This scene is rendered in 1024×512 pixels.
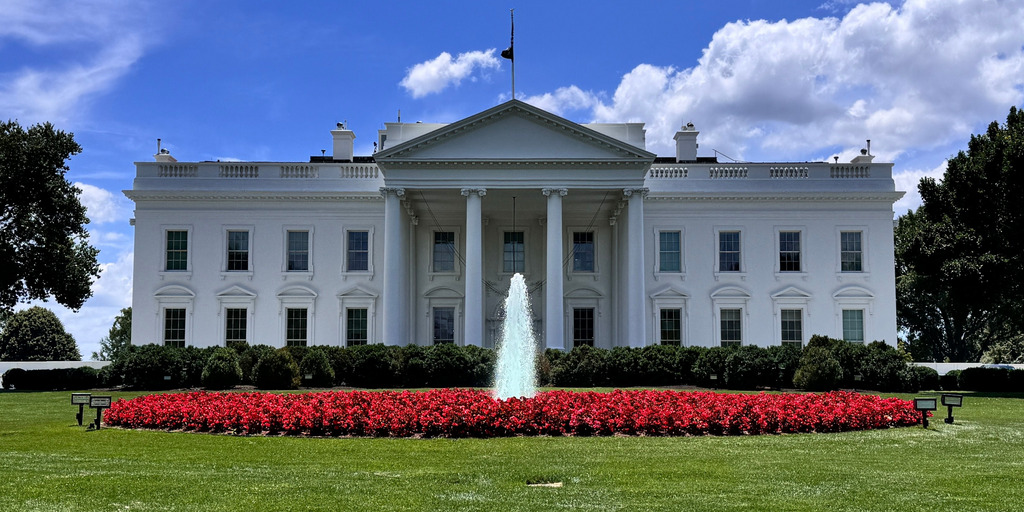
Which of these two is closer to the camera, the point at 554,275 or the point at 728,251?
the point at 554,275

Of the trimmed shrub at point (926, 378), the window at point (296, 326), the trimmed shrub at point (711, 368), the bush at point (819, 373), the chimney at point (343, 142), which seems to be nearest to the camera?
the bush at point (819, 373)

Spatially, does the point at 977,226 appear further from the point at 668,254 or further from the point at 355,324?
the point at 355,324

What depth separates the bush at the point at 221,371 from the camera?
27.7m

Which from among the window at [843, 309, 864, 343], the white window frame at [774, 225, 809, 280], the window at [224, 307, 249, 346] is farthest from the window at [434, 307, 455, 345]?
the window at [843, 309, 864, 343]

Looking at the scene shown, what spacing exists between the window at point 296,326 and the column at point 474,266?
25.0 feet

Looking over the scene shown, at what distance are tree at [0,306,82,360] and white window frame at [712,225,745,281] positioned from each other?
156 ft

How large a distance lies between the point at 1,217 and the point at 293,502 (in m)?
27.9

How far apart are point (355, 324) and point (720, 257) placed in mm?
15425

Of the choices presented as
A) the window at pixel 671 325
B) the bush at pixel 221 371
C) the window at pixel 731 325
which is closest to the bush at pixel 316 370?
the bush at pixel 221 371

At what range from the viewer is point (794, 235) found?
1496 inches

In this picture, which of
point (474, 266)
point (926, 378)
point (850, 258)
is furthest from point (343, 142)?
point (926, 378)

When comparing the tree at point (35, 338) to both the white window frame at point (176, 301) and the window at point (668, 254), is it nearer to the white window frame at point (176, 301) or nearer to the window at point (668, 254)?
the white window frame at point (176, 301)

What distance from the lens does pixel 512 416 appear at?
616 inches

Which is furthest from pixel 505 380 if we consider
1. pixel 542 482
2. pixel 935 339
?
pixel 935 339
